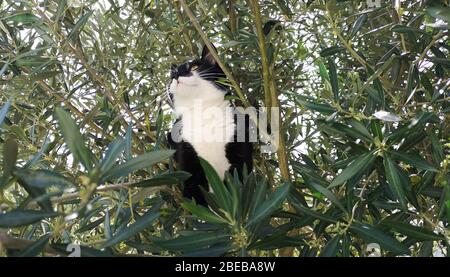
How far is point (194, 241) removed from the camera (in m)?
1.15

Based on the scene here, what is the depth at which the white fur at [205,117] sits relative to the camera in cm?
238

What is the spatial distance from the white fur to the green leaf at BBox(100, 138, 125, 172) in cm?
127

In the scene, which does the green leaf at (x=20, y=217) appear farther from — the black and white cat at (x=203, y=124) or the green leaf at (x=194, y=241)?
the black and white cat at (x=203, y=124)

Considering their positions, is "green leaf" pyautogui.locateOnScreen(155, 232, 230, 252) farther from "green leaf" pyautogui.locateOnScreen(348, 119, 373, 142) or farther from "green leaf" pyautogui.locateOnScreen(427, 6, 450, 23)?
"green leaf" pyautogui.locateOnScreen(427, 6, 450, 23)

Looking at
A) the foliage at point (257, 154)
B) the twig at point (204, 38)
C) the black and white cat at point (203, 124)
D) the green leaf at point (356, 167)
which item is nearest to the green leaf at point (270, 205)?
the foliage at point (257, 154)

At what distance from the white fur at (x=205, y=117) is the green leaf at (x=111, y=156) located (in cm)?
127

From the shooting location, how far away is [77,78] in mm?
2119

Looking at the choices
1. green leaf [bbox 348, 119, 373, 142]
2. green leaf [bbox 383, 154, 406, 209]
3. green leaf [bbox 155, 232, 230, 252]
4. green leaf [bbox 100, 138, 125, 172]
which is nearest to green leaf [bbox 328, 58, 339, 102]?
green leaf [bbox 348, 119, 373, 142]

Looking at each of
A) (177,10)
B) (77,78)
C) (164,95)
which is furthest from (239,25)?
(77,78)

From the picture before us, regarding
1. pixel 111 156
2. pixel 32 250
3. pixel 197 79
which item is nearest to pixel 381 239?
pixel 111 156

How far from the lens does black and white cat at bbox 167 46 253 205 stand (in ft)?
7.64

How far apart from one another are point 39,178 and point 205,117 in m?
1.58
